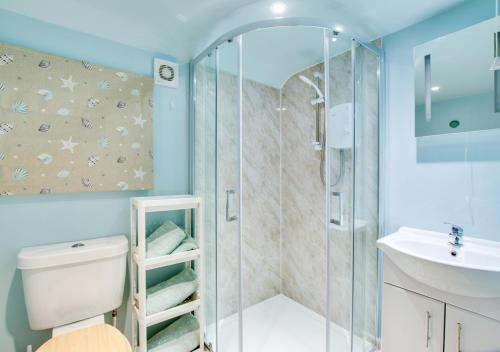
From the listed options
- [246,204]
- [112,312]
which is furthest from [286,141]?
[112,312]

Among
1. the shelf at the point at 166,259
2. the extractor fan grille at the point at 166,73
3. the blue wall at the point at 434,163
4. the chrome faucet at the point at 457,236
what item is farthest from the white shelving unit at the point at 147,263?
the chrome faucet at the point at 457,236

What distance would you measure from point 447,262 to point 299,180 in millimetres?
1345

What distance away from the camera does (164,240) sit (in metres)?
1.57

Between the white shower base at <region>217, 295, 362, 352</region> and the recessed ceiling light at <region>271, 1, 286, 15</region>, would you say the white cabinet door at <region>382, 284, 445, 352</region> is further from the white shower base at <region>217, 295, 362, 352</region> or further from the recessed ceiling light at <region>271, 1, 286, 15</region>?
the recessed ceiling light at <region>271, 1, 286, 15</region>

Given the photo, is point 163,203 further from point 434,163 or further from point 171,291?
point 434,163

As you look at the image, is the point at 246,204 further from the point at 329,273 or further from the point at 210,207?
the point at 329,273

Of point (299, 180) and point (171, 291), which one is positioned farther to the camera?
point (299, 180)

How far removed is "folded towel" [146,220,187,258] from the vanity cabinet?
1294 millimetres

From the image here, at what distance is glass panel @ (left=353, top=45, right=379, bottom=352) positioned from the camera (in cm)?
160

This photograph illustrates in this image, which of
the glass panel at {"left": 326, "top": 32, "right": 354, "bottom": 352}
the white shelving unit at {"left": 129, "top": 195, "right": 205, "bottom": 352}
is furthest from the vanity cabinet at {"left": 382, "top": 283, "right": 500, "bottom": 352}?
the white shelving unit at {"left": 129, "top": 195, "right": 205, "bottom": 352}

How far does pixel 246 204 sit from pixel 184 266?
2.39 ft

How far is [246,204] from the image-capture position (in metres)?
2.22

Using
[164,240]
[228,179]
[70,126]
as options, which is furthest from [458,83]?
[70,126]

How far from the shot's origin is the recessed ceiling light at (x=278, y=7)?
1380mm
